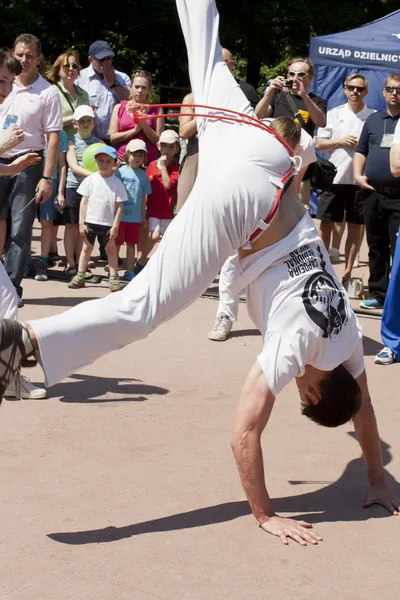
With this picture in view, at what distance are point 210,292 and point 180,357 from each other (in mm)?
2691

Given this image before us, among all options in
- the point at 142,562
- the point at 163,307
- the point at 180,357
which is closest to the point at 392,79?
the point at 180,357

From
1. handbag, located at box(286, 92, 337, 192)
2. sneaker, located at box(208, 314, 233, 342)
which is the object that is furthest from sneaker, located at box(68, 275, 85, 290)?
handbag, located at box(286, 92, 337, 192)

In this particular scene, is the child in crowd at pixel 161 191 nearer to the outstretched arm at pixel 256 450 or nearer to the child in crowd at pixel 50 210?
the child in crowd at pixel 50 210

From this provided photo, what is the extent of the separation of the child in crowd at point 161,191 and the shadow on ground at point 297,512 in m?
5.74

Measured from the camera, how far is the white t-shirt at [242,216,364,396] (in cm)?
431

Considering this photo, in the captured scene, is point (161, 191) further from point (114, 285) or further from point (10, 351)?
point (10, 351)

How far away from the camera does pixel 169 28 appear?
77.3 ft

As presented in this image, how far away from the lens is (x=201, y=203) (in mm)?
4316

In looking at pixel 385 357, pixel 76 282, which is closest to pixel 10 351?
pixel 385 357

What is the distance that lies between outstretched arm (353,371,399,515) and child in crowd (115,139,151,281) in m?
5.54

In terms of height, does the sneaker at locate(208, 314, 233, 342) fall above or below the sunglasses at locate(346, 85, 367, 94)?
below

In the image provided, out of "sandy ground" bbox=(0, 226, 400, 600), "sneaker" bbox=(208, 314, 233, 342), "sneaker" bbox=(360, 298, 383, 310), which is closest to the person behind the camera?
"sandy ground" bbox=(0, 226, 400, 600)

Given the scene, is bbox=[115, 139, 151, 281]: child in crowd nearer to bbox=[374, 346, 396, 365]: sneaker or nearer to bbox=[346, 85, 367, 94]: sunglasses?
bbox=[346, 85, 367, 94]: sunglasses

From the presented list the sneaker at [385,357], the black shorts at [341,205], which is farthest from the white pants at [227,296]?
the black shorts at [341,205]
